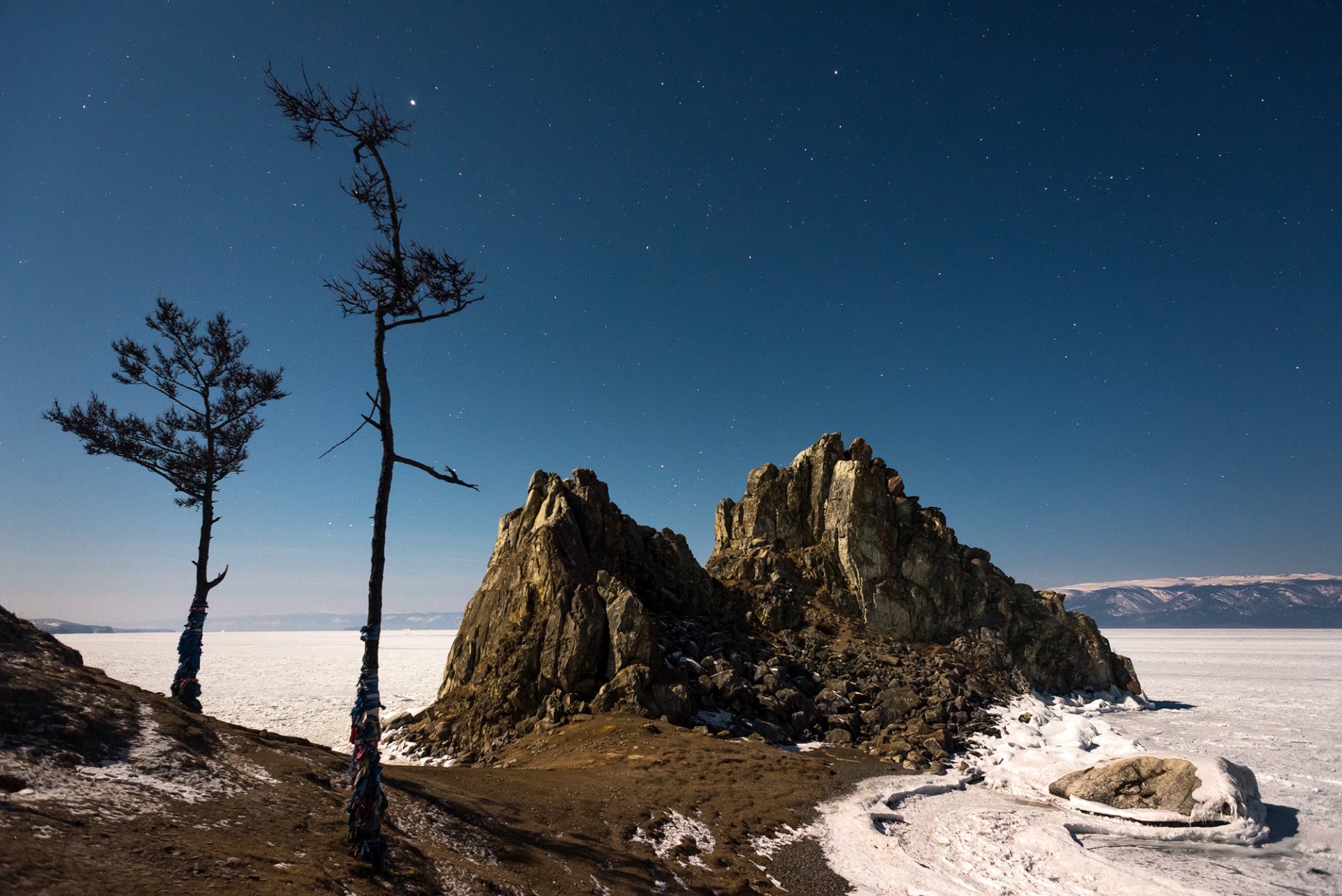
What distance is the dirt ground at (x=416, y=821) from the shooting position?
Result: 23.4 feet

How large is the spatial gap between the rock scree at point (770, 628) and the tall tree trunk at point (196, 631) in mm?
10331

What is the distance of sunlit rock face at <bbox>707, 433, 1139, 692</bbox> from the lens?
140 feet

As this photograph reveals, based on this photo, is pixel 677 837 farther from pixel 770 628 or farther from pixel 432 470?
pixel 770 628

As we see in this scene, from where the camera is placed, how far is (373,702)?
10.4m

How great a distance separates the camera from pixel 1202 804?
18656 millimetres

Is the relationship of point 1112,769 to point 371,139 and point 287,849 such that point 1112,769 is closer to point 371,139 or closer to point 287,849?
point 287,849

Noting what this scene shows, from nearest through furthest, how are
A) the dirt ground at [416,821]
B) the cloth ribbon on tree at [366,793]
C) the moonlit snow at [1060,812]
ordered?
the dirt ground at [416,821] < the cloth ribbon on tree at [366,793] < the moonlit snow at [1060,812]

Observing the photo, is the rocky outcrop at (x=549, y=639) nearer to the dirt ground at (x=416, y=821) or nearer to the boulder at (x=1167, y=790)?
the dirt ground at (x=416, y=821)

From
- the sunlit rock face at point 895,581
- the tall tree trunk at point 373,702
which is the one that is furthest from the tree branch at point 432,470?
the sunlit rock face at point 895,581

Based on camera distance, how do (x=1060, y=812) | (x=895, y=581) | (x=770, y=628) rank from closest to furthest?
(x=1060, y=812), (x=770, y=628), (x=895, y=581)

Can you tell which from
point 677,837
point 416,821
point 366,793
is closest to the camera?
point 366,793

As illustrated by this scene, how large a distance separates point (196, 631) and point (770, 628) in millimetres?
32278

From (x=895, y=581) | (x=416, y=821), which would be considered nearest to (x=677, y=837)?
(x=416, y=821)

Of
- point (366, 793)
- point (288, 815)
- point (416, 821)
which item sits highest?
point (366, 793)
